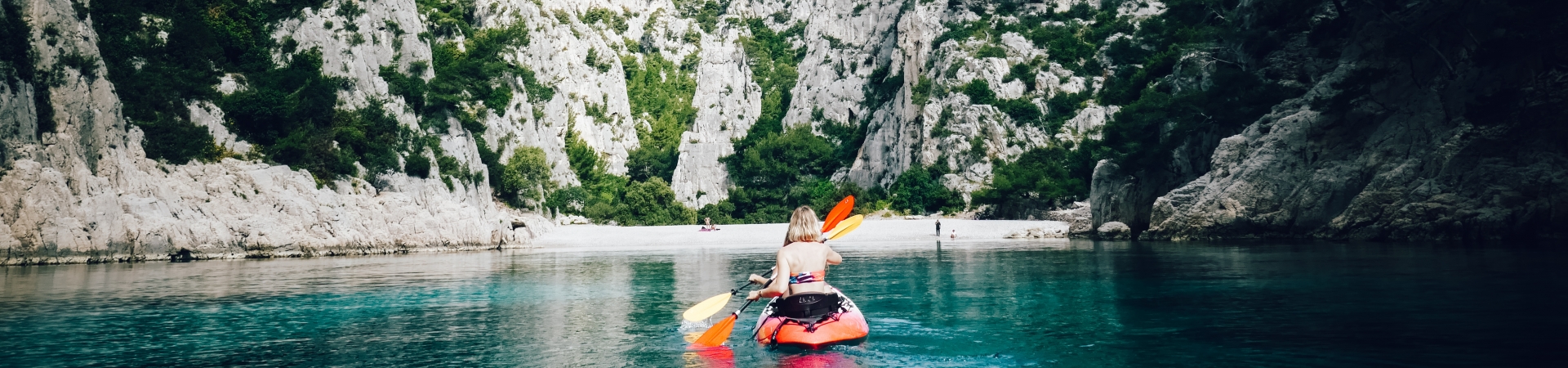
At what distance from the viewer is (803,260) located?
1006 centimetres

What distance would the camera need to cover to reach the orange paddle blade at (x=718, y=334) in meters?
10.9

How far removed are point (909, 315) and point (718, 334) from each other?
3.96 m

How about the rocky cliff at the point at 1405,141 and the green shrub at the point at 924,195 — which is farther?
the green shrub at the point at 924,195

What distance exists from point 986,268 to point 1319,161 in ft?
54.8

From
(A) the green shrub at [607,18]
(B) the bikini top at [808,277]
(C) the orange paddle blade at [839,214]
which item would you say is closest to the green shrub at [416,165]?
(C) the orange paddle blade at [839,214]

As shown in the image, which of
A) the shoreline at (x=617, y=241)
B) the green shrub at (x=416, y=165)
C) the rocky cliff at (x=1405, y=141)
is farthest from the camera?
the green shrub at (x=416, y=165)

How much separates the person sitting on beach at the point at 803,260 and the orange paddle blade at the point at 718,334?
0.93m

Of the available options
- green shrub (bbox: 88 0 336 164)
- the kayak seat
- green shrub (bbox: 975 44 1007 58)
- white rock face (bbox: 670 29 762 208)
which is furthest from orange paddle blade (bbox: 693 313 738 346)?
white rock face (bbox: 670 29 762 208)

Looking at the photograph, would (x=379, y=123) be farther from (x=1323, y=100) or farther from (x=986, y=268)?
(x=1323, y=100)

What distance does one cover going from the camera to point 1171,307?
548 inches

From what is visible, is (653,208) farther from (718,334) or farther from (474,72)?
(718,334)

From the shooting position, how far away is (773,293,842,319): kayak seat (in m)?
10.2

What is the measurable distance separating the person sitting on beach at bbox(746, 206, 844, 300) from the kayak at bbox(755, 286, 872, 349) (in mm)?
331

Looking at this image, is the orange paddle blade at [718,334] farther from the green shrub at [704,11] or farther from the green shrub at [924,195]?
the green shrub at [704,11]
